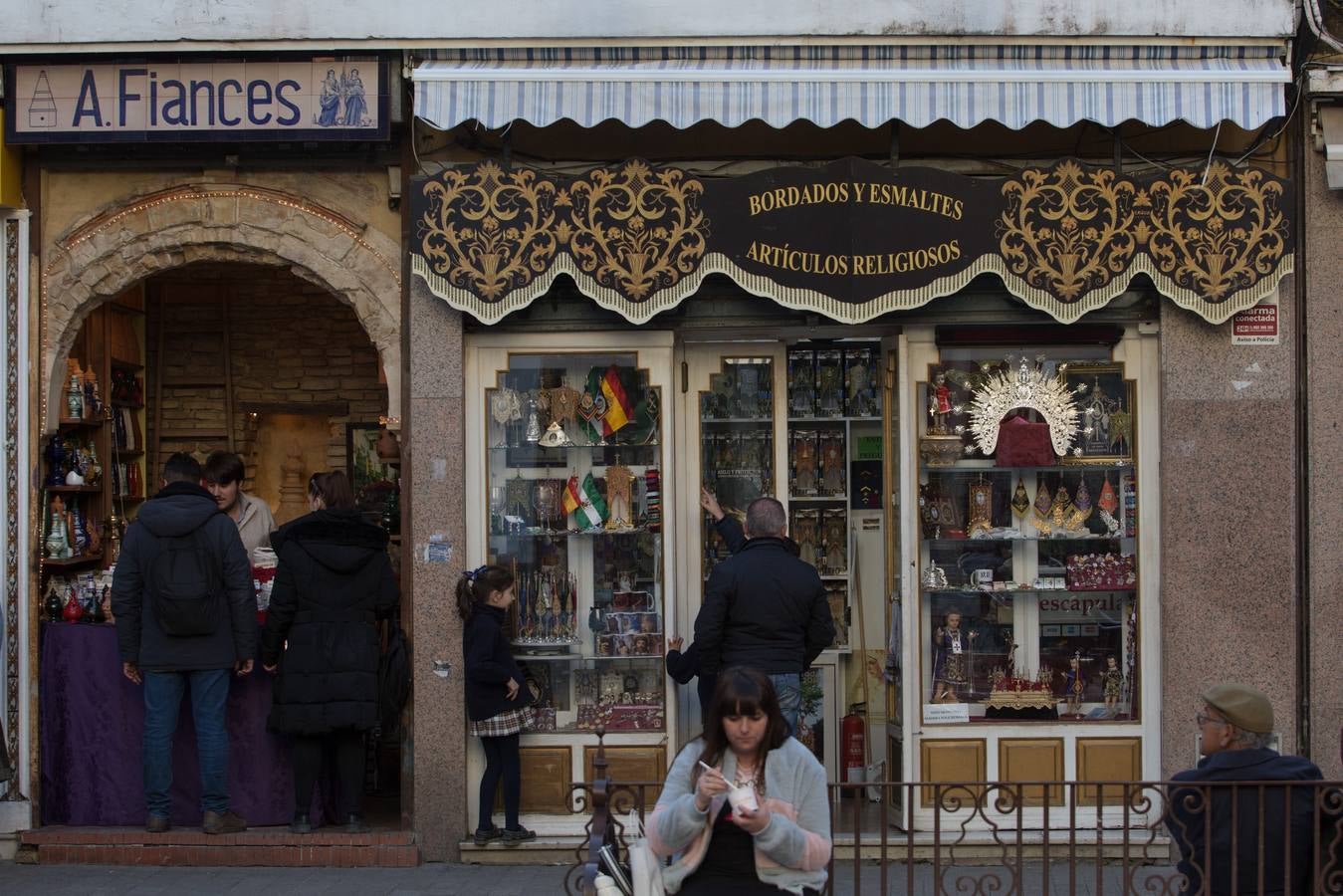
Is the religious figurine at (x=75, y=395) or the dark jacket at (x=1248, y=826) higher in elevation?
the religious figurine at (x=75, y=395)

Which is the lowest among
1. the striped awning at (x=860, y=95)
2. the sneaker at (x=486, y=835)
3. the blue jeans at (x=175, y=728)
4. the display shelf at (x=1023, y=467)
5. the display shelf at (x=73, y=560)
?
the sneaker at (x=486, y=835)

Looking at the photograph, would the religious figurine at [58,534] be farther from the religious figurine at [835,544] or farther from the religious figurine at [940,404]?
the religious figurine at [940,404]

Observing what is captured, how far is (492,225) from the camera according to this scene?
7.71 meters

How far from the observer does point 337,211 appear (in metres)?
8.10

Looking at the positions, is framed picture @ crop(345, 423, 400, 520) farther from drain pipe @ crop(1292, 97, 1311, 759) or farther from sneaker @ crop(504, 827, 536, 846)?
drain pipe @ crop(1292, 97, 1311, 759)

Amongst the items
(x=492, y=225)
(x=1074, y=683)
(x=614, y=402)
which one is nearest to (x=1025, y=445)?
(x=1074, y=683)

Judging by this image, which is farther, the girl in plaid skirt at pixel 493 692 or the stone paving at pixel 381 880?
the girl in plaid skirt at pixel 493 692

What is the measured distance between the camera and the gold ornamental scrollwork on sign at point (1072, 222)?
25.0ft

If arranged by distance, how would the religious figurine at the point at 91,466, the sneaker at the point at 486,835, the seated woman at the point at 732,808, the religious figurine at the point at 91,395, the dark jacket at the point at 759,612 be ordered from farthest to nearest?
the religious figurine at the point at 91,466, the religious figurine at the point at 91,395, the sneaker at the point at 486,835, the dark jacket at the point at 759,612, the seated woman at the point at 732,808

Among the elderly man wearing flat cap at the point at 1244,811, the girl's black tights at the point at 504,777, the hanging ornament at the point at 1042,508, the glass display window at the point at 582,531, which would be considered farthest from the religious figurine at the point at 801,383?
the elderly man wearing flat cap at the point at 1244,811

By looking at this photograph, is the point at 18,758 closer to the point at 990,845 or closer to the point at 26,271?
the point at 26,271

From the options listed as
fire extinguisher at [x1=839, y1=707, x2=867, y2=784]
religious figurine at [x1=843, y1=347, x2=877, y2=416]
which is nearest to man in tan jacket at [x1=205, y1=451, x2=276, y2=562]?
religious figurine at [x1=843, y1=347, x2=877, y2=416]

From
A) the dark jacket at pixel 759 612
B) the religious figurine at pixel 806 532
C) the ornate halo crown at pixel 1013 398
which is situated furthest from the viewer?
the religious figurine at pixel 806 532

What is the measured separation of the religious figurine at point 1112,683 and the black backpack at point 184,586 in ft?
15.3
